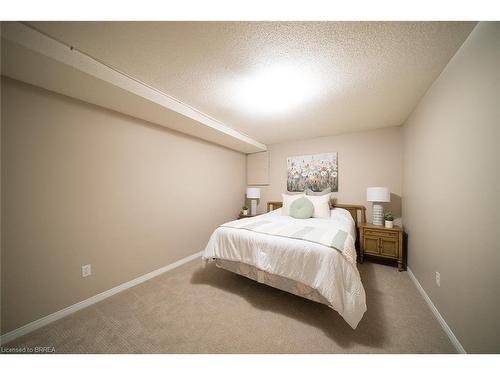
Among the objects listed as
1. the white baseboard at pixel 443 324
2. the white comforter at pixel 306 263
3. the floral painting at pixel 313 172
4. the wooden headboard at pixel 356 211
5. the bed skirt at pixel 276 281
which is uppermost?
the floral painting at pixel 313 172

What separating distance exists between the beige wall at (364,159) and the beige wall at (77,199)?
2.85 m

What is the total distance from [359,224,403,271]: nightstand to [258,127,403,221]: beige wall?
613 mm

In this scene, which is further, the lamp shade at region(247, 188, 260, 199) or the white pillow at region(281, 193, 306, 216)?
the lamp shade at region(247, 188, 260, 199)

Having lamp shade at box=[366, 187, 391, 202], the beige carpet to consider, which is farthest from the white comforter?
lamp shade at box=[366, 187, 391, 202]

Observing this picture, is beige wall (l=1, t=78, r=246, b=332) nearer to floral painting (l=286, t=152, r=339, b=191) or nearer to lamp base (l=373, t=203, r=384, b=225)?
floral painting (l=286, t=152, r=339, b=191)

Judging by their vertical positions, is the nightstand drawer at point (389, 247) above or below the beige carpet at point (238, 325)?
above

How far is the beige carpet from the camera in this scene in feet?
4.13

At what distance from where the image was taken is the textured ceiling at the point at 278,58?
1.11 m

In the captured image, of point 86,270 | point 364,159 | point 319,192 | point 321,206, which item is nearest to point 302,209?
point 321,206

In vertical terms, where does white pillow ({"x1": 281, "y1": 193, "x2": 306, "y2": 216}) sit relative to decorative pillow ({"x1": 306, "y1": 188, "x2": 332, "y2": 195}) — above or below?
below

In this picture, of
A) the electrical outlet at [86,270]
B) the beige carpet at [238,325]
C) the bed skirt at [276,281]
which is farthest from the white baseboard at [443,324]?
the electrical outlet at [86,270]

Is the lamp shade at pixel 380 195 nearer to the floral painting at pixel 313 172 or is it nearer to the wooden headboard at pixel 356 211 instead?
the wooden headboard at pixel 356 211

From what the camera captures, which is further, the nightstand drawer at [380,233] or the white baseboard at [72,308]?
the nightstand drawer at [380,233]

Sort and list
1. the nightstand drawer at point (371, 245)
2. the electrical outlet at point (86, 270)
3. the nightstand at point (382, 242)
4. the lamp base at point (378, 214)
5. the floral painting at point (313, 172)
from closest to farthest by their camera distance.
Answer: the electrical outlet at point (86, 270) → the nightstand at point (382, 242) → the nightstand drawer at point (371, 245) → the lamp base at point (378, 214) → the floral painting at point (313, 172)
